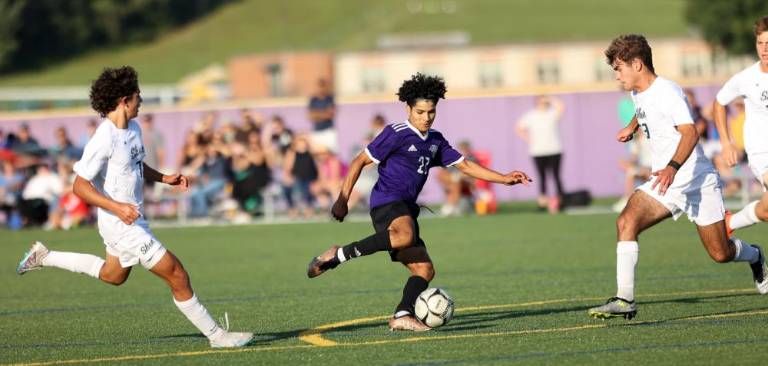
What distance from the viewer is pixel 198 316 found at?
30.6ft

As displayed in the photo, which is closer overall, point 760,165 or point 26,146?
point 760,165

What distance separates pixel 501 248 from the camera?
17688 millimetres

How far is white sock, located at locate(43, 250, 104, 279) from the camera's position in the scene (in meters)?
10.0

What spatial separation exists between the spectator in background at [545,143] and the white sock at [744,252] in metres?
13.2

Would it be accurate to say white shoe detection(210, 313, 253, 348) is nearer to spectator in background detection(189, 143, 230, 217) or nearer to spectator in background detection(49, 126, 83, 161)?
spectator in background detection(189, 143, 230, 217)

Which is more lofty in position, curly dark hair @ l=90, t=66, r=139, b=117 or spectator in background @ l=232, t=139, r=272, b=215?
curly dark hair @ l=90, t=66, r=139, b=117

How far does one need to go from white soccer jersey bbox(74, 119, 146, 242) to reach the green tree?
2488 inches

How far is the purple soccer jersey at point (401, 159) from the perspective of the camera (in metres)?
10.1

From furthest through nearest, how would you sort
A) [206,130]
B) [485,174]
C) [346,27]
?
[346,27] < [206,130] < [485,174]

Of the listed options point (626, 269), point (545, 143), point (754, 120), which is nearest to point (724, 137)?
point (754, 120)

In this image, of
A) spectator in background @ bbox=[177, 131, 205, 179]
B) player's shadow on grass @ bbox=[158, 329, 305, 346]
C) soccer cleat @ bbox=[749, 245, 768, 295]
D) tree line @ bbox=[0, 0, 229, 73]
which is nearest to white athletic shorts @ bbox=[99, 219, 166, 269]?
player's shadow on grass @ bbox=[158, 329, 305, 346]

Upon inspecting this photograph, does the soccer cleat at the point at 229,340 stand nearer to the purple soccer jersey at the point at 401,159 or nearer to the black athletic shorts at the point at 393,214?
the black athletic shorts at the point at 393,214

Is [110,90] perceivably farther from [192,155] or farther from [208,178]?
[192,155]

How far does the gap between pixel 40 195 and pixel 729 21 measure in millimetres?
55167
